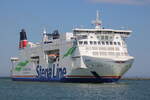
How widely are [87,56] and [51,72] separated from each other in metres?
10.1

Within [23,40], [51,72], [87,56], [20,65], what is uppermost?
[23,40]

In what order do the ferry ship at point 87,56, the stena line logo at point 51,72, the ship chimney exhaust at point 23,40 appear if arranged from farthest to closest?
the ship chimney exhaust at point 23,40, the stena line logo at point 51,72, the ferry ship at point 87,56

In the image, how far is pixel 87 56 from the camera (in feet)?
160

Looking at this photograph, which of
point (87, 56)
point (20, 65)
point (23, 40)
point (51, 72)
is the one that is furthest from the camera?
point (23, 40)

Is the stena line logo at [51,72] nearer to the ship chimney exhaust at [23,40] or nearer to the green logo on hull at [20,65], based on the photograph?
the green logo on hull at [20,65]

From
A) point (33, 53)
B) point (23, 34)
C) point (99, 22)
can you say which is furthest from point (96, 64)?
point (23, 34)

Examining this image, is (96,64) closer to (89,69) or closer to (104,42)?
(89,69)

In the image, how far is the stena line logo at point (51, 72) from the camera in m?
54.0

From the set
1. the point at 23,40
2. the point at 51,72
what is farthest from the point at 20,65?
the point at 51,72

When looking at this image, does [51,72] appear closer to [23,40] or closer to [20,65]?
[20,65]

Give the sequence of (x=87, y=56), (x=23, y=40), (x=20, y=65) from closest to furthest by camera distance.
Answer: (x=87, y=56) < (x=20, y=65) < (x=23, y=40)

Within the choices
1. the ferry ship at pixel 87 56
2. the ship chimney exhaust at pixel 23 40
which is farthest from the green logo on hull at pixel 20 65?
the ferry ship at pixel 87 56

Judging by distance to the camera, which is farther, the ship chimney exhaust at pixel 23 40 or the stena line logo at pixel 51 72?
the ship chimney exhaust at pixel 23 40

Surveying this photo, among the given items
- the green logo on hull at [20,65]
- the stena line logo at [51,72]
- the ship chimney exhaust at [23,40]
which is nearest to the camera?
the stena line logo at [51,72]
